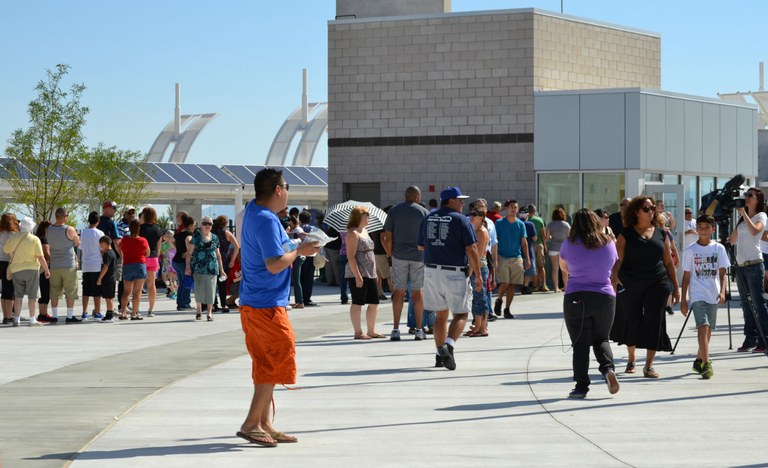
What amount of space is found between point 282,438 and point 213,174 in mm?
50646

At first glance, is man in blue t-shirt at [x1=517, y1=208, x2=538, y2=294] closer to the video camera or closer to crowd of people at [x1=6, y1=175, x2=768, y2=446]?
crowd of people at [x1=6, y1=175, x2=768, y2=446]

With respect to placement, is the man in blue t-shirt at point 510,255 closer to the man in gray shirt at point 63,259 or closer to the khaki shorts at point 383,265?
the khaki shorts at point 383,265

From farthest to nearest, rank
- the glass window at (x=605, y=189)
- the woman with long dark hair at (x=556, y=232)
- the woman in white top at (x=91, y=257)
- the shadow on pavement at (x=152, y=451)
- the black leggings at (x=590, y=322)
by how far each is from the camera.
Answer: the glass window at (x=605, y=189)
the woman with long dark hair at (x=556, y=232)
the woman in white top at (x=91, y=257)
the black leggings at (x=590, y=322)
the shadow on pavement at (x=152, y=451)

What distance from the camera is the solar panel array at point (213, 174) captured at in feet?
181

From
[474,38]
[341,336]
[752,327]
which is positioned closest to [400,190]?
[474,38]

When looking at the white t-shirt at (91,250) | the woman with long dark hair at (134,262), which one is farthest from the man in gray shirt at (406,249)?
the white t-shirt at (91,250)

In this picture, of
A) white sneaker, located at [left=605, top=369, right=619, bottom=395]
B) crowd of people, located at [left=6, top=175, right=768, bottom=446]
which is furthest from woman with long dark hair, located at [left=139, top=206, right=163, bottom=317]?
white sneaker, located at [left=605, top=369, right=619, bottom=395]

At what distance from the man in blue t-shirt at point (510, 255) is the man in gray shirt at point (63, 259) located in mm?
6514

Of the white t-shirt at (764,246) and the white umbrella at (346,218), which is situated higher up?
the white umbrella at (346,218)

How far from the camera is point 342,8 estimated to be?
34875 mm

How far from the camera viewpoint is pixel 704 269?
12.0 meters

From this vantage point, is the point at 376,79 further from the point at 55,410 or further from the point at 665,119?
the point at 55,410

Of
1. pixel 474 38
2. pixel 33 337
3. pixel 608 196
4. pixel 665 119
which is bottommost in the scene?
pixel 33 337

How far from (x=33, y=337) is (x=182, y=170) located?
42.6 m
